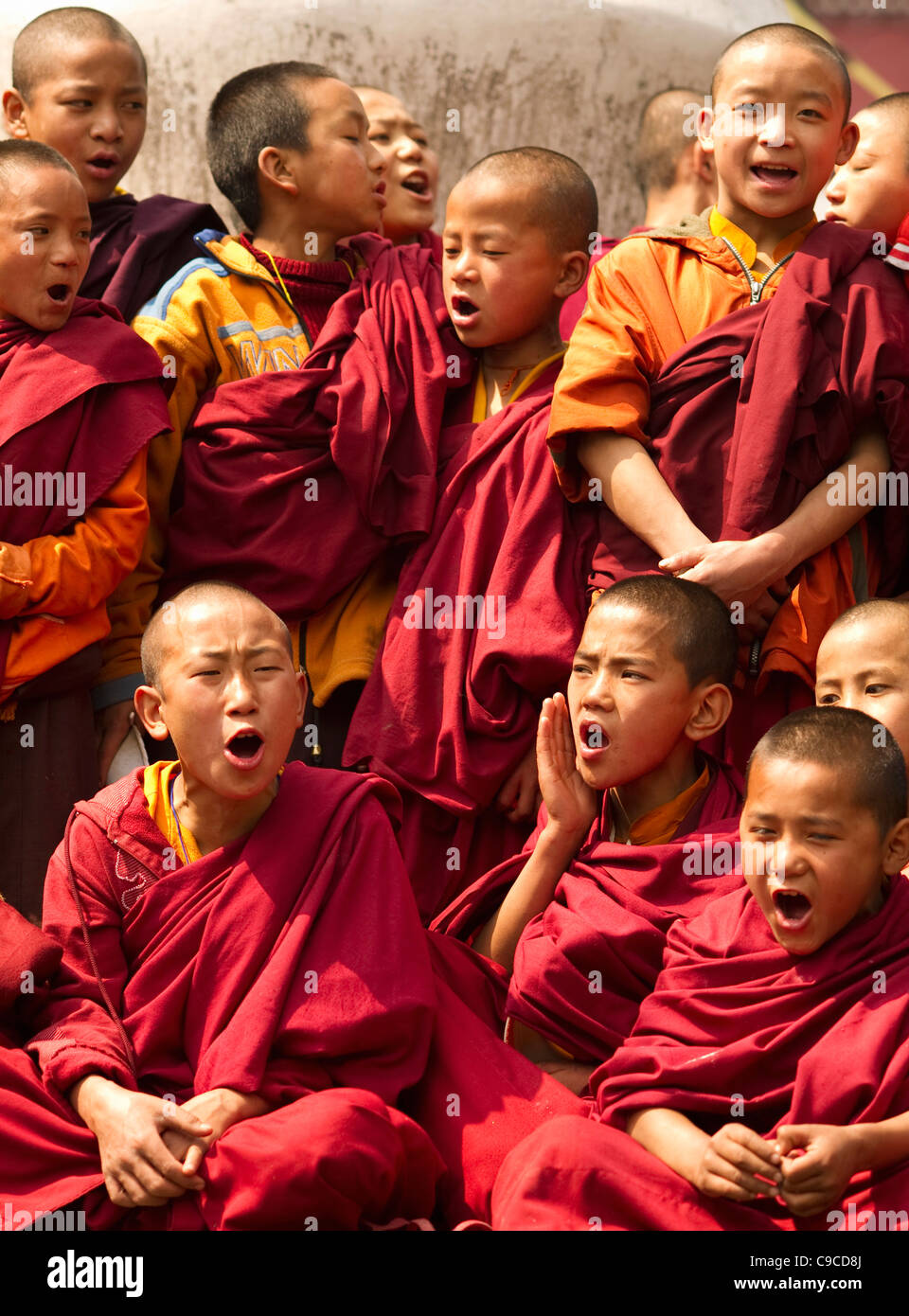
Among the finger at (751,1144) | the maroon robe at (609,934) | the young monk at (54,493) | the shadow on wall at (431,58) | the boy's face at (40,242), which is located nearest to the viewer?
the finger at (751,1144)

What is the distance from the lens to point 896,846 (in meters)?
3.85

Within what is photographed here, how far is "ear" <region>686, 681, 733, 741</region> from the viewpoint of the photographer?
4.40 meters

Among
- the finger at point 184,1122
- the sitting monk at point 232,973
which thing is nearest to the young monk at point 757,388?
the sitting monk at point 232,973

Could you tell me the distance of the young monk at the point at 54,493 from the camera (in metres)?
4.81

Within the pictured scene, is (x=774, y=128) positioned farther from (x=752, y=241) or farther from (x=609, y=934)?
(x=609, y=934)

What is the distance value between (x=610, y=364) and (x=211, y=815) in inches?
55.6

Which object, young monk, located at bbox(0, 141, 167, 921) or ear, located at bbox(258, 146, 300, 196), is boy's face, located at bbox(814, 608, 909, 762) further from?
ear, located at bbox(258, 146, 300, 196)

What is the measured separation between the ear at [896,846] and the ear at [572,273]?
198cm

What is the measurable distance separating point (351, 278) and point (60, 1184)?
276 cm

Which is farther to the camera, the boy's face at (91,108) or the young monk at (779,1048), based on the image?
the boy's face at (91,108)

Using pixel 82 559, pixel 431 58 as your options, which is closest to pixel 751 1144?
pixel 82 559

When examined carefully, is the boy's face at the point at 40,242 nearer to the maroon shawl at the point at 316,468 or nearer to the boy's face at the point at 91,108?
the maroon shawl at the point at 316,468

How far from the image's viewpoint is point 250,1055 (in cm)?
391

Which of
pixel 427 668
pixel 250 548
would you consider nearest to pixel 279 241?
pixel 250 548
